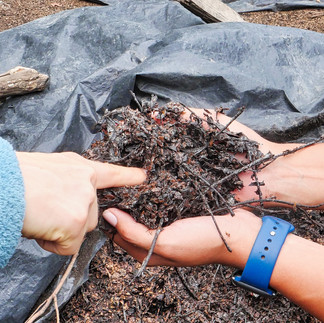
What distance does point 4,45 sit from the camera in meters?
2.13

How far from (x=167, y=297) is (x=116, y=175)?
0.65m

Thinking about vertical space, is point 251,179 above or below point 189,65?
below

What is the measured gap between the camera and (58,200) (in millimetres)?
915

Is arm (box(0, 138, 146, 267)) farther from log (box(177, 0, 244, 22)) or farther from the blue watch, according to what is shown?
log (box(177, 0, 244, 22))

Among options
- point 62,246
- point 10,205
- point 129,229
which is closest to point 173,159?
point 129,229

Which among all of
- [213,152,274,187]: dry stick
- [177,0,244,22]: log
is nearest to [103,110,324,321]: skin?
[213,152,274,187]: dry stick

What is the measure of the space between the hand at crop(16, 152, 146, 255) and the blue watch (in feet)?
1.58

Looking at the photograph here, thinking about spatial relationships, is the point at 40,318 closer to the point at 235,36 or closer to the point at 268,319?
the point at 268,319

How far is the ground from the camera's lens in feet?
5.11

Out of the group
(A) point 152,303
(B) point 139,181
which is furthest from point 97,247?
(B) point 139,181

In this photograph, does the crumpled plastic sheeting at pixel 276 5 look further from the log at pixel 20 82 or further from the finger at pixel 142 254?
the finger at pixel 142 254

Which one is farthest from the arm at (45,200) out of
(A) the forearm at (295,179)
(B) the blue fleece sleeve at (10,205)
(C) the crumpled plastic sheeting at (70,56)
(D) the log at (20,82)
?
(D) the log at (20,82)

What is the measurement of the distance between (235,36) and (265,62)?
0.21 meters

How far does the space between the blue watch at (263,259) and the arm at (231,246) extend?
25mm
